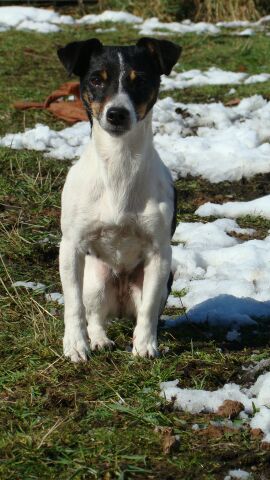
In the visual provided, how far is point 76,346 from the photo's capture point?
4.26 metres

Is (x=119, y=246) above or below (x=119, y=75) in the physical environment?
below

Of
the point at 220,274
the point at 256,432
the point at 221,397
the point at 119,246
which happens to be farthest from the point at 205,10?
the point at 256,432

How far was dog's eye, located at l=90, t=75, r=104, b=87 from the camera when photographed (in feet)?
13.7

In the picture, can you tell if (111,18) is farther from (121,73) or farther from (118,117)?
(118,117)

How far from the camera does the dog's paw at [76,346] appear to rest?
13.9 ft

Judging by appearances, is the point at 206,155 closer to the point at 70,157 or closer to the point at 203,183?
the point at 203,183

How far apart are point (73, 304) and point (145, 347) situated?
41cm

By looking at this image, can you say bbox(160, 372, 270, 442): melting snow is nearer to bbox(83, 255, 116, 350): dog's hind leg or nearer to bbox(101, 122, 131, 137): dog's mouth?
bbox(83, 255, 116, 350): dog's hind leg

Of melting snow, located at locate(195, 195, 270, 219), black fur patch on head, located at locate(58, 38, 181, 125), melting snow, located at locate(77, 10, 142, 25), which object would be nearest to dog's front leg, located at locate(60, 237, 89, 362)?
black fur patch on head, located at locate(58, 38, 181, 125)

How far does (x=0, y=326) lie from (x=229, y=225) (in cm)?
227

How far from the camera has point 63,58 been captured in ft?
14.0

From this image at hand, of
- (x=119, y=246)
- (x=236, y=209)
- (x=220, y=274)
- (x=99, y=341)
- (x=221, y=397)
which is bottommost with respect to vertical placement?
(x=236, y=209)

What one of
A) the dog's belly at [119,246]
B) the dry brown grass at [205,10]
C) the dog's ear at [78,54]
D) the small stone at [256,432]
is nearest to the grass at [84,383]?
the small stone at [256,432]

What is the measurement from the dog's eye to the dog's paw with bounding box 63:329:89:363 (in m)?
1.19
